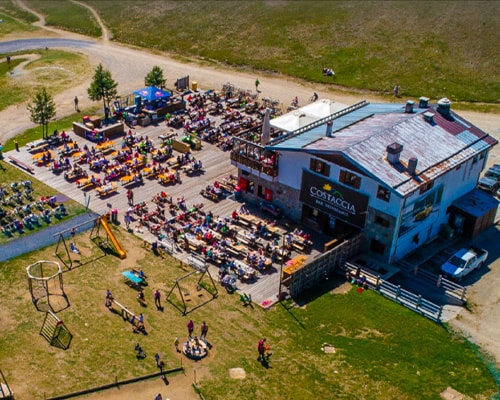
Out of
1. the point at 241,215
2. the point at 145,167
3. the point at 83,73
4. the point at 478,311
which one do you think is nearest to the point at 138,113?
the point at 145,167

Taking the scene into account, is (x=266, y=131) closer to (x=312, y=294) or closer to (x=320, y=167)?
(x=320, y=167)

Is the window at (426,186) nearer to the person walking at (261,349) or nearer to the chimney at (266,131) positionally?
the chimney at (266,131)

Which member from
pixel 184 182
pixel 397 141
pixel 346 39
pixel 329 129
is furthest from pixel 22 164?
pixel 346 39

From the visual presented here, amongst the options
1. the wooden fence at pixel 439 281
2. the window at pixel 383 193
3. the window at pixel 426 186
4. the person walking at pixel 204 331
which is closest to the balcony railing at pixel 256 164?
the window at pixel 383 193

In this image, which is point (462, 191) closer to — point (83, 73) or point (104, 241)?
point (104, 241)

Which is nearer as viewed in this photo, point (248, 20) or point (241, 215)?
point (241, 215)

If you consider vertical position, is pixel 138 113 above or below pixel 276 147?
below

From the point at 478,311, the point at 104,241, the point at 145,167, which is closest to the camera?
the point at 478,311

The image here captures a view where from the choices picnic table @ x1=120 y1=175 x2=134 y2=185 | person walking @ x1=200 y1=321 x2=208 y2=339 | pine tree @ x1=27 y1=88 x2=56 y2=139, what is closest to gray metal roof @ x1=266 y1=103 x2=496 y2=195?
picnic table @ x1=120 y1=175 x2=134 y2=185
